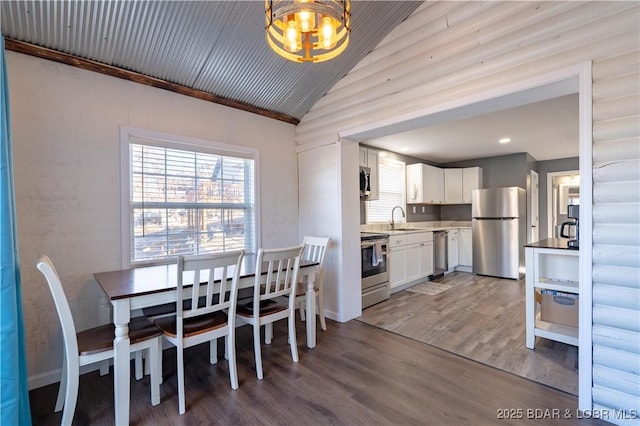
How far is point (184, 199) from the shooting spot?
9.65 ft

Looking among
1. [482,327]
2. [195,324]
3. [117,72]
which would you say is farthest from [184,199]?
[482,327]

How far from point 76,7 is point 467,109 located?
119 inches

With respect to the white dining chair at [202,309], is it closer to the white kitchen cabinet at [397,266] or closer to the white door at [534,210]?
the white kitchen cabinet at [397,266]

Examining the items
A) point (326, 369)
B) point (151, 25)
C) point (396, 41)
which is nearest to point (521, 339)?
point (326, 369)

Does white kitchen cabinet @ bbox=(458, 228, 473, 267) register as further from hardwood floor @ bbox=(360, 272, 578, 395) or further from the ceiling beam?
the ceiling beam

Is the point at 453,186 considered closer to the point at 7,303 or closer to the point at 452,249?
the point at 452,249

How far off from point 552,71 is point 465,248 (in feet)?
15.3

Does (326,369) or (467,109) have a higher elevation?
(467,109)

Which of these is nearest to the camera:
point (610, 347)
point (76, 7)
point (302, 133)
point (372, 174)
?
point (610, 347)

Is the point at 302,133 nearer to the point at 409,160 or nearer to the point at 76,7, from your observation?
the point at 76,7

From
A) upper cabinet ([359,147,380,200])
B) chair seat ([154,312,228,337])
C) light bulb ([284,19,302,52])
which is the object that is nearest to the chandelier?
light bulb ([284,19,302,52])

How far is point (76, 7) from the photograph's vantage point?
2039 millimetres

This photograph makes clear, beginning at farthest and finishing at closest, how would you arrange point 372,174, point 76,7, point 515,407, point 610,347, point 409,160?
1. point 409,160
2. point 372,174
3. point 76,7
4. point 515,407
5. point 610,347

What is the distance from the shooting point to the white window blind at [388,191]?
520 cm
